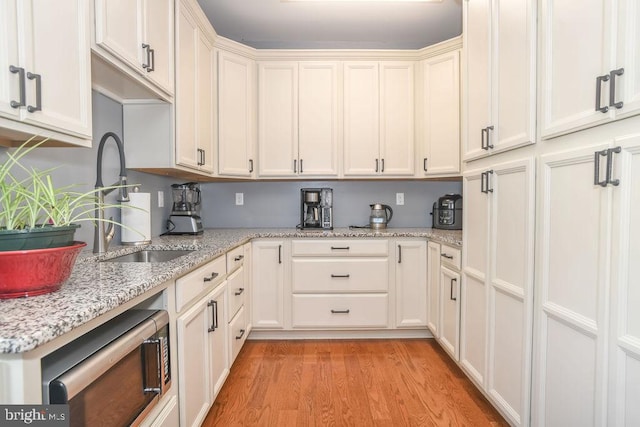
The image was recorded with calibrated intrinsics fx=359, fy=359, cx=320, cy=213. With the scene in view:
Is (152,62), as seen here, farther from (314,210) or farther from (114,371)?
(314,210)

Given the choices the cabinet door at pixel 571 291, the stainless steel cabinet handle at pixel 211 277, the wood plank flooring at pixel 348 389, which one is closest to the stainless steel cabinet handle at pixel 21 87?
the stainless steel cabinet handle at pixel 211 277

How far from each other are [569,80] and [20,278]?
1.72 m

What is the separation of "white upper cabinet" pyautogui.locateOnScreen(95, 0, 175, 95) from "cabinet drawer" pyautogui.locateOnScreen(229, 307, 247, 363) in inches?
55.0

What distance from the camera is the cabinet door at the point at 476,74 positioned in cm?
180

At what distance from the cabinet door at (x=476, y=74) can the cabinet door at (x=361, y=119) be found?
3.23 feet

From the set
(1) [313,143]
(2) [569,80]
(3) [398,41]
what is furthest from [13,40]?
(3) [398,41]

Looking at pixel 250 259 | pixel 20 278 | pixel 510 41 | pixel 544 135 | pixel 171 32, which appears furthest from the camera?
pixel 250 259

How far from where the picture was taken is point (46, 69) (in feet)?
3.48

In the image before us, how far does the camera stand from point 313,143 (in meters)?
2.99

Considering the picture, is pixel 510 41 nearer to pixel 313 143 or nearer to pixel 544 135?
pixel 544 135

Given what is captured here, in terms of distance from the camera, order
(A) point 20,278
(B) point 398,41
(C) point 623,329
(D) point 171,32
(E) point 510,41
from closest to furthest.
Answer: (A) point 20,278 → (C) point 623,329 → (E) point 510,41 → (D) point 171,32 → (B) point 398,41

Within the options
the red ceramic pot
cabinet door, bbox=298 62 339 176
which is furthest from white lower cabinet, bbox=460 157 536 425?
the red ceramic pot

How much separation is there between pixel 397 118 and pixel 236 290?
1.87 m

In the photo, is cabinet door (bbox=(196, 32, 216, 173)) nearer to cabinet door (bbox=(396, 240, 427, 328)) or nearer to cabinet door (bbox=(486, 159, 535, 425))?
cabinet door (bbox=(396, 240, 427, 328))
